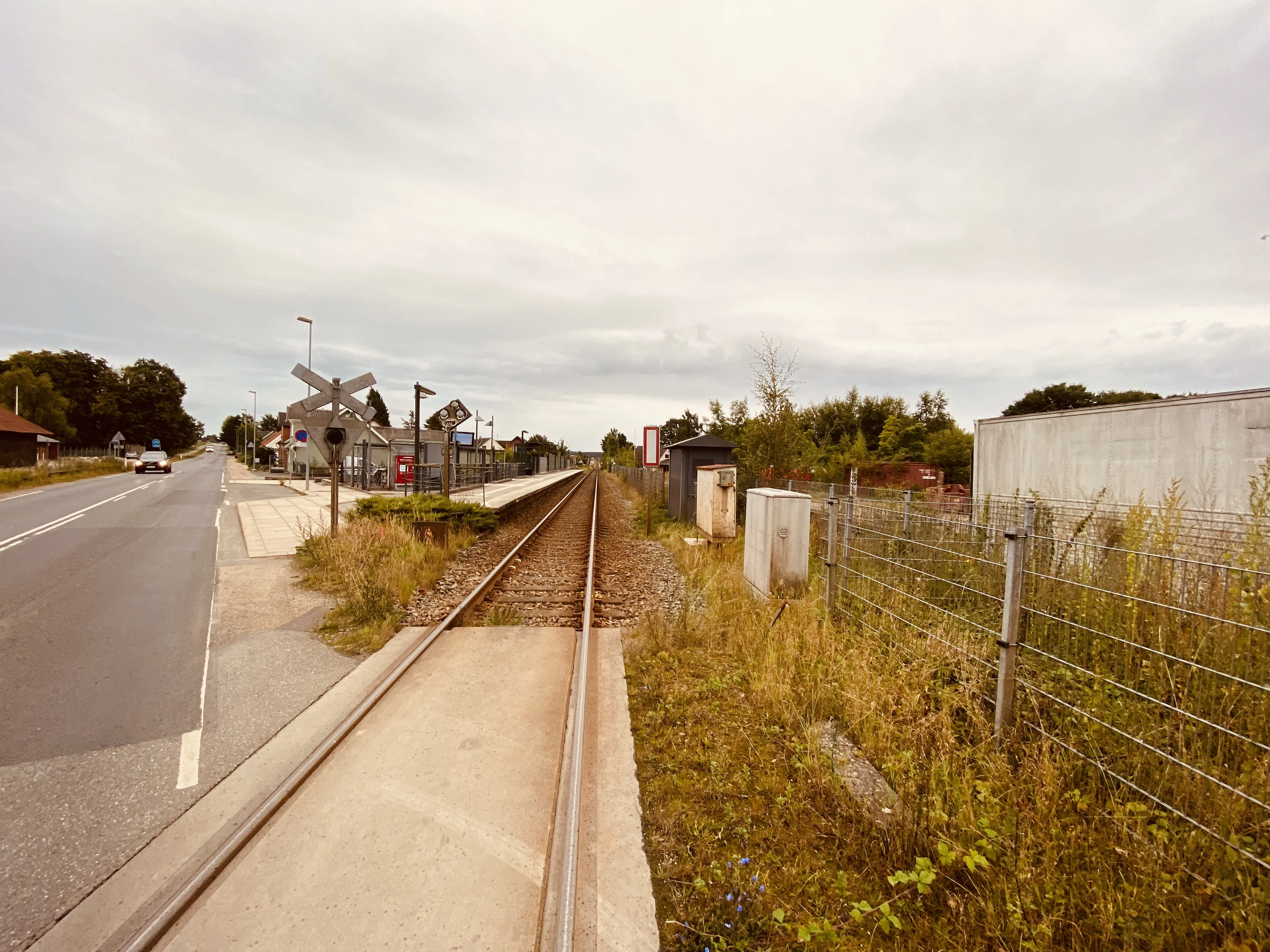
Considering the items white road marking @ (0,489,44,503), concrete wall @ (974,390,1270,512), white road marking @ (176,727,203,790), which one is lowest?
white road marking @ (176,727,203,790)

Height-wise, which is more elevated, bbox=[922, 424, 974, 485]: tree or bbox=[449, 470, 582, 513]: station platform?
bbox=[922, 424, 974, 485]: tree

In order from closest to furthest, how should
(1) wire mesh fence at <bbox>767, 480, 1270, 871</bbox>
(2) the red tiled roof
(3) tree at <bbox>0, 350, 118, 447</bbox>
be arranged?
(1) wire mesh fence at <bbox>767, 480, 1270, 871</bbox>
(2) the red tiled roof
(3) tree at <bbox>0, 350, 118, 447</bbox>

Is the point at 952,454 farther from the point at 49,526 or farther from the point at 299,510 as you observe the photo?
the point at 49,526

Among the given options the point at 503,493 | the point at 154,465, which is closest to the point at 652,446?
the point at 503,493

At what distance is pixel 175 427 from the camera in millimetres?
93688

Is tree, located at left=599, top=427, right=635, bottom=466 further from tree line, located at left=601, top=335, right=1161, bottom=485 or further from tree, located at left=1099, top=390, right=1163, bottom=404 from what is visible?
tree, located at left=1099, top=390, right=1163, bottom=404

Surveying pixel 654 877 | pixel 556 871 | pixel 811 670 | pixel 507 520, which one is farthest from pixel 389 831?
pixel 507 520

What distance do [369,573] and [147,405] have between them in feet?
343

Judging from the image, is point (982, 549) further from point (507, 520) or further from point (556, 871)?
point (507, 520)

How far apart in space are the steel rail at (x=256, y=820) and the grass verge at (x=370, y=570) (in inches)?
34.8

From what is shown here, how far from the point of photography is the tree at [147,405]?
8000 centimetres

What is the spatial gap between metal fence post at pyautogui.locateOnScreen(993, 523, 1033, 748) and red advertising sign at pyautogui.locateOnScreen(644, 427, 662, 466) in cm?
967

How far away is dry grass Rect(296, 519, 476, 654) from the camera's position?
6.00m

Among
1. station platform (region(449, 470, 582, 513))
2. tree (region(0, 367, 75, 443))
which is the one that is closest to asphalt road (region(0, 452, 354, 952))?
station platform (region(449, 470, 582, 513))
